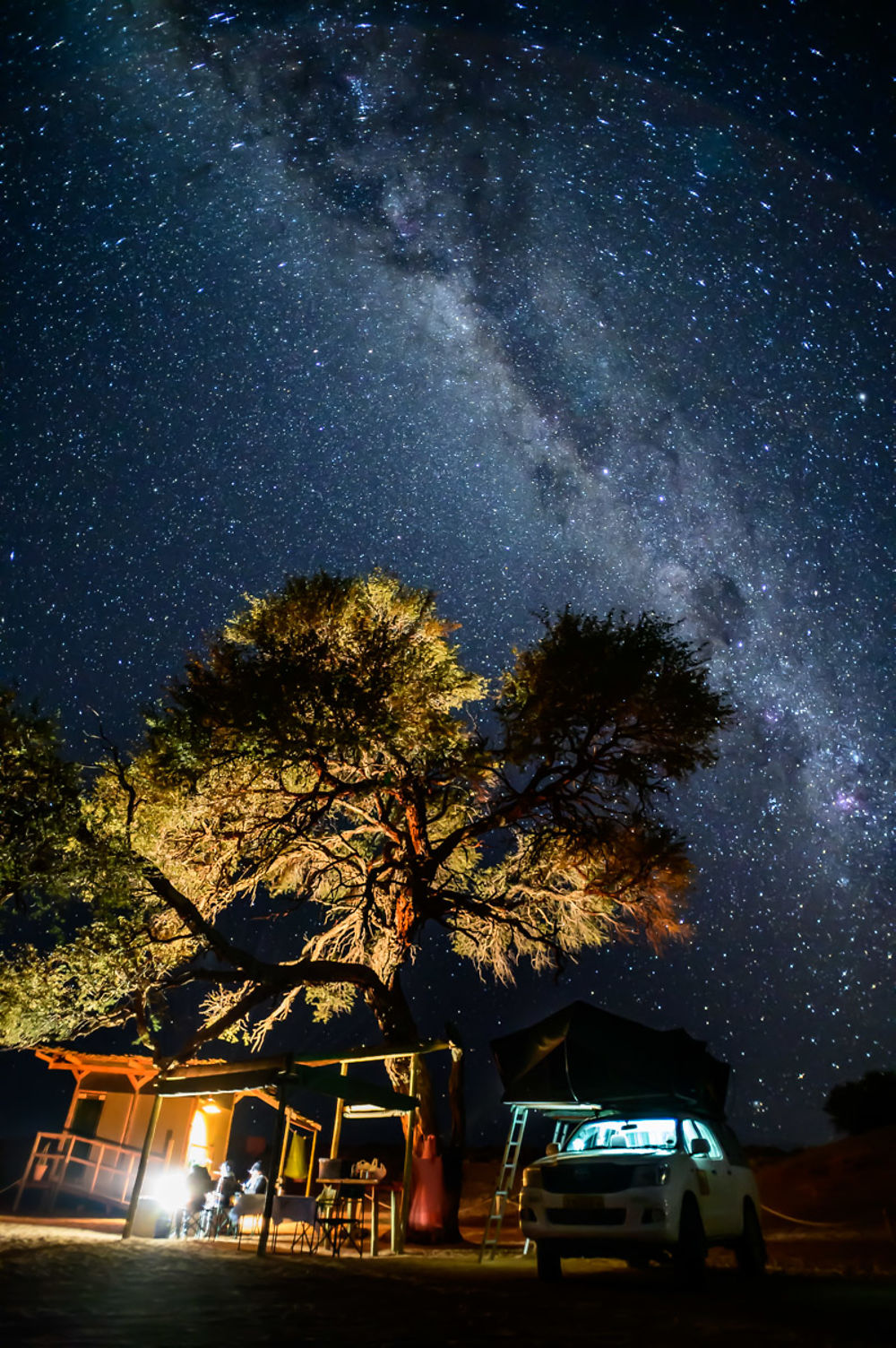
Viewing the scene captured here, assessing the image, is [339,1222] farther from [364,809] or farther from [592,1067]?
[364,809]

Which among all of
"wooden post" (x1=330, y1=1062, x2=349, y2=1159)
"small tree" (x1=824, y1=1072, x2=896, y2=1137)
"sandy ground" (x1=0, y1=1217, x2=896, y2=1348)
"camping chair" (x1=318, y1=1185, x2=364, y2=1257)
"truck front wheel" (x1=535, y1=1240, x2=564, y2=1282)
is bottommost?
"sandy ground" (x1=0, y1=1217, x2=896, y2=1348)

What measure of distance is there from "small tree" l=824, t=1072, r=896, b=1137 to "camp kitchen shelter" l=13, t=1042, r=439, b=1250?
1268 inches

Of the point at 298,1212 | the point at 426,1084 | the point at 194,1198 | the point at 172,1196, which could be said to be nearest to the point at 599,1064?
the point at 298,1212

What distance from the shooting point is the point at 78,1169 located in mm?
19656

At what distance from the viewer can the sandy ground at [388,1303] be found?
4.72 metres

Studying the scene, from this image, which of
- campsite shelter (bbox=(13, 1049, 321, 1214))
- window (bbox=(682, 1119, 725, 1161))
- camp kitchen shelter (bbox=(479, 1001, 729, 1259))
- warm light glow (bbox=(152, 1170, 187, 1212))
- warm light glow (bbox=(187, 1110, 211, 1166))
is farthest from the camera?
warm light glow (bbox=(187, 1110, 211, 1166))

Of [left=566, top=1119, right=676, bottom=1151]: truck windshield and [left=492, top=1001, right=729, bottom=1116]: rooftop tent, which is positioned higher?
[left=492, top=1001, right=729, bottom=1116]: rooftop tent

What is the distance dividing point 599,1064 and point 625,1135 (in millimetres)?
2191

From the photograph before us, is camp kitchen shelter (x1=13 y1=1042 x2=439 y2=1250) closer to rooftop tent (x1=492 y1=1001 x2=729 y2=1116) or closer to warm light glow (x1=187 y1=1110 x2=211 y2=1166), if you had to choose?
warm light glow (x1=187 y1=1110 x2=211 y2=1166)

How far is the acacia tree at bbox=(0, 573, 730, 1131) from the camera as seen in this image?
52.1 feet

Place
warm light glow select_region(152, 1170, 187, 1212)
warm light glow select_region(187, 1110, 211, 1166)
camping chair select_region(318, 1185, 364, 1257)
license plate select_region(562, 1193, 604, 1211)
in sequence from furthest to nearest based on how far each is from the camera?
warm light glow select_region(187, 1110, 211, 1166) < warm light glow select_region(152, 1170, 187, 1212) < camping chair select_region(318, 1185, 364, 1257) < license plate select_region(562, 1193, 604, 1211)

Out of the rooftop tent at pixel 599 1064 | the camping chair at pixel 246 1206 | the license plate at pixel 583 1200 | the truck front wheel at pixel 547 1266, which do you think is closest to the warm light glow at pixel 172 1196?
the camping chair at pixel 246 1206

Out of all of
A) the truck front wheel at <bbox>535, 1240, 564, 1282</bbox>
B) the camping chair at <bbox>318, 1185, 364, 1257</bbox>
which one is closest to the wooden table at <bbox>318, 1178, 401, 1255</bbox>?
the camping chair at <bbox>318, 1185, 364, 1257</bbox>

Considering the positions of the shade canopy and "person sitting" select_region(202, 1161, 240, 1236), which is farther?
"person sitting" select_region(202, 1161, 240, 1236)
